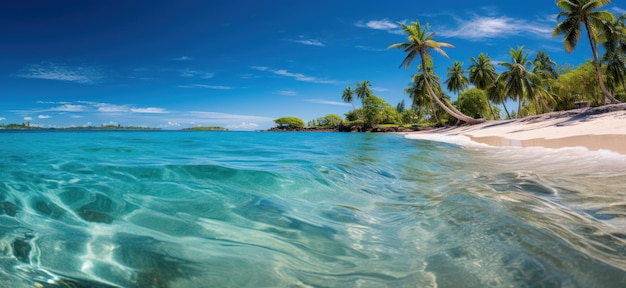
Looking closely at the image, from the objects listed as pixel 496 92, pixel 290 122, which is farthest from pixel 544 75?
pixel 290 122

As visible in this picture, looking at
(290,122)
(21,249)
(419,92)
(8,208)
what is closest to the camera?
(21,249)

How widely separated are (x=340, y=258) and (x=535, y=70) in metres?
48.6

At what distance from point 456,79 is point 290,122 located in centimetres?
6217

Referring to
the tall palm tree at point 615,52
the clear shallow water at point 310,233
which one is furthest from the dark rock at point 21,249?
the tall palm tree at point 615,52

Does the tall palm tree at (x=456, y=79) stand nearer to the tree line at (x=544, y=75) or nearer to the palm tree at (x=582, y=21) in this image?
the tree line at (x=544, y=75)

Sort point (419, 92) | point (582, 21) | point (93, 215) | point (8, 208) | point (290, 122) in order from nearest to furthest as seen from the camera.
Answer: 1. point (93, 215)
2. point (8, 208)
3. point (582, 21)
4. point (419, 92)
5. point (290, 122)

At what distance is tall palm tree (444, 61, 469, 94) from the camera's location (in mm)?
46244

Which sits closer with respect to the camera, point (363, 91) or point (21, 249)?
point (21, 249)

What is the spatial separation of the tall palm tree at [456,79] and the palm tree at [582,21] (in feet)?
73.7

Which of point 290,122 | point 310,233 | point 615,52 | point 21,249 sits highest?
point 615,52

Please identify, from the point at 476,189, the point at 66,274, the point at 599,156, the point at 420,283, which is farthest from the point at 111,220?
the point at 599,156

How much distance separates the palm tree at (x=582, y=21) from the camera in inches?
873

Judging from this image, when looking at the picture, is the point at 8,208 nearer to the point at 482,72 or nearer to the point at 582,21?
the point at 582,21

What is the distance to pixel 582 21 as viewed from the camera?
22.9 metres
